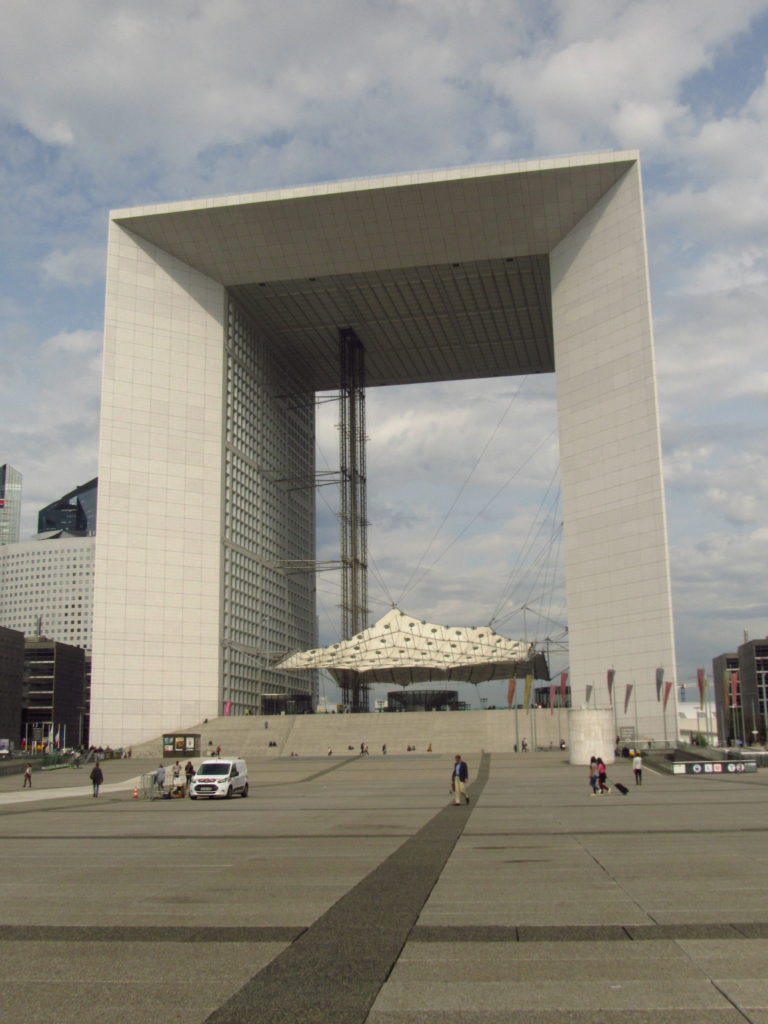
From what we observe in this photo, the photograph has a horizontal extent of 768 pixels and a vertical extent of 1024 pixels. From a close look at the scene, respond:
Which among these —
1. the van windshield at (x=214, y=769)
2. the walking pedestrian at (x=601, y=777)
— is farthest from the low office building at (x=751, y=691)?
the van windshield at (x=214, y=769)

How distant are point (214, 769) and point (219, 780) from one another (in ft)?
1.83

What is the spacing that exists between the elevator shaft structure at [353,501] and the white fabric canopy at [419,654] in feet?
7.38

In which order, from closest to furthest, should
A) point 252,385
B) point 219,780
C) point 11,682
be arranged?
point 219,780 → point 252,385 → point 11,682

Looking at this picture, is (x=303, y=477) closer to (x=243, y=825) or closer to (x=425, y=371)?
(x=425, y=371)

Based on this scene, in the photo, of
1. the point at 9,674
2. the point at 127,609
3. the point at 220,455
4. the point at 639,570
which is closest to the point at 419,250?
the point at 220,455

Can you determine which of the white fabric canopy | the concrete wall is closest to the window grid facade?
the white fabric canopy

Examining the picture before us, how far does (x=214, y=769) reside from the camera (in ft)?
106

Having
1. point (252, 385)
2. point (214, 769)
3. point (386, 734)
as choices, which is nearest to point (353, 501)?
point (252, 385)

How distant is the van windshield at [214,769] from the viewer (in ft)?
106

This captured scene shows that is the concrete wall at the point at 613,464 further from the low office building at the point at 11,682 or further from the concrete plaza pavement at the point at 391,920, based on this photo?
the low office building at the point at 11,682

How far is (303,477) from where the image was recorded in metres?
94.1

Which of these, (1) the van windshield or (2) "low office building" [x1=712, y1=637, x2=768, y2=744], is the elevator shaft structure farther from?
(2) "low office building" [x1=712, y1=637, x2=768, y2=744]

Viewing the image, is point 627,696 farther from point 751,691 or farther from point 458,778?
point 751,691

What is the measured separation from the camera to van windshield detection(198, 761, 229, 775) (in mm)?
32219
